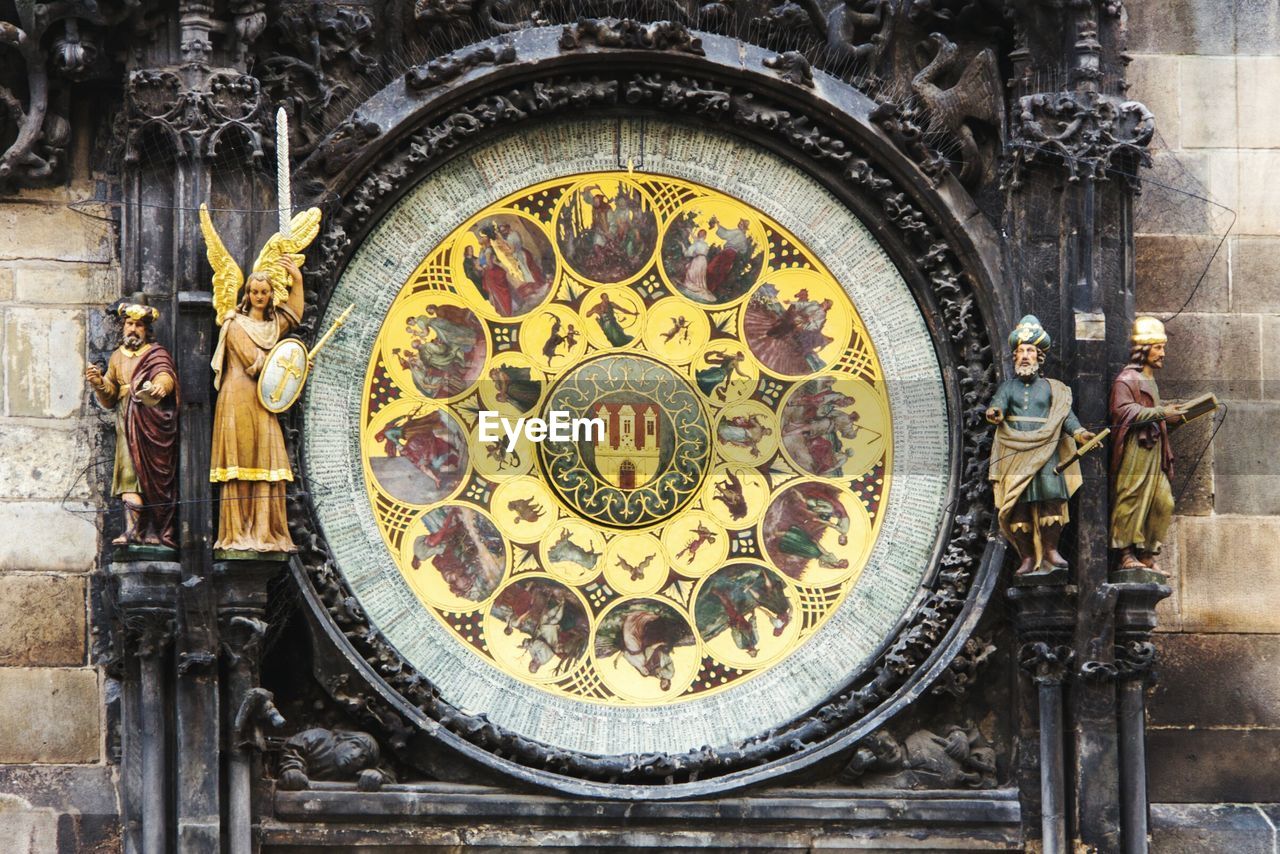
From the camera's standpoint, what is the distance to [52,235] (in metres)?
10.9

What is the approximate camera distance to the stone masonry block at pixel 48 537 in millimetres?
10703

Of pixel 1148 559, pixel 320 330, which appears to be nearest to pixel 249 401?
pixel 320 330

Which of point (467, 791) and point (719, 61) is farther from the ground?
point (719, 61)

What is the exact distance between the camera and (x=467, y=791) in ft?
34.8

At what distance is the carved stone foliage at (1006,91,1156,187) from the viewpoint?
35.7 feet

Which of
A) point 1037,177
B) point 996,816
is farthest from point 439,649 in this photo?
point 1037,177

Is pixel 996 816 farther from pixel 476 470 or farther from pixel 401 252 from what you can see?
pixel 401 252

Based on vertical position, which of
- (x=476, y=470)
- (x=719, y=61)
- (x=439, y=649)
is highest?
(x=719, y=61)

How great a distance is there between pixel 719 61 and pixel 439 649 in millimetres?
2500

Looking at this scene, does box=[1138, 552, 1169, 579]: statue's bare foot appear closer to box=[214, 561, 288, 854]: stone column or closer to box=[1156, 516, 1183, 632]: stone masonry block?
box=[1156, 516, 1183, 632]: stone masonry block

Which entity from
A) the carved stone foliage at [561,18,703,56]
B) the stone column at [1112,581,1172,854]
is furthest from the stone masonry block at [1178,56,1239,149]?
the carved stone foliage at [561,18,703,56]

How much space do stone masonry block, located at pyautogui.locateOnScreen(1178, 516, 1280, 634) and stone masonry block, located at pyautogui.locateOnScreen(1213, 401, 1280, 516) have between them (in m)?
0.06

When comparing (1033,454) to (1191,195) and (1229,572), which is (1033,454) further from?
(1191,195)
